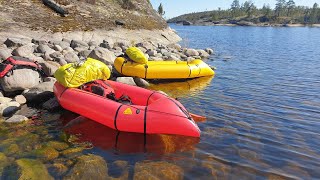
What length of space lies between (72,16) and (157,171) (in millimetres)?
16861

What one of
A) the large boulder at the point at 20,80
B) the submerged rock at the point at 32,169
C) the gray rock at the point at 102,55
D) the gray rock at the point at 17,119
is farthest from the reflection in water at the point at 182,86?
the submerged rock at the point at 32,169

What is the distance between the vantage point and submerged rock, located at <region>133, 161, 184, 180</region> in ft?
19.0

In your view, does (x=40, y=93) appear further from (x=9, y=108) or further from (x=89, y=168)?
(x=89, y=168)

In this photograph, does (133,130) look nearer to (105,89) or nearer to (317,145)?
(105,89)

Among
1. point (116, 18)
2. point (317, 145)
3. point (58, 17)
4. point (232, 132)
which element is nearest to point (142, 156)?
point (232, 132)

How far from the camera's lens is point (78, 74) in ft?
28.9

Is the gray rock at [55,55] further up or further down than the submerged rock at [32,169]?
further up

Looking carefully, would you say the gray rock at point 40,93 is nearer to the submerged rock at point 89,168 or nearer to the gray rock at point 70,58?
the gray rock at point 70,58

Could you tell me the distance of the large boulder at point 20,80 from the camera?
30.8ft

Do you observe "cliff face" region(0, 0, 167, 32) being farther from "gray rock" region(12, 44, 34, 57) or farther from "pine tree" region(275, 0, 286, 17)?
"pine tree" region(275, 0, 286, 17)

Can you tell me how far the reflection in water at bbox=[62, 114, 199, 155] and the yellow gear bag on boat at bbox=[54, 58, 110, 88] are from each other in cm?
127

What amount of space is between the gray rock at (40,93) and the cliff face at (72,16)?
26.9 ft

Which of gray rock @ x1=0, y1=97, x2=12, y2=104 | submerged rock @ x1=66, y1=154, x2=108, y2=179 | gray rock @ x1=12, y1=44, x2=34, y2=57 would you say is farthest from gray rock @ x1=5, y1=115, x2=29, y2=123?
gray rock @ x1=12, y1=44, x2=34, y2=57

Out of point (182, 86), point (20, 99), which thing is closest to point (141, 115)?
point (20, 99)
